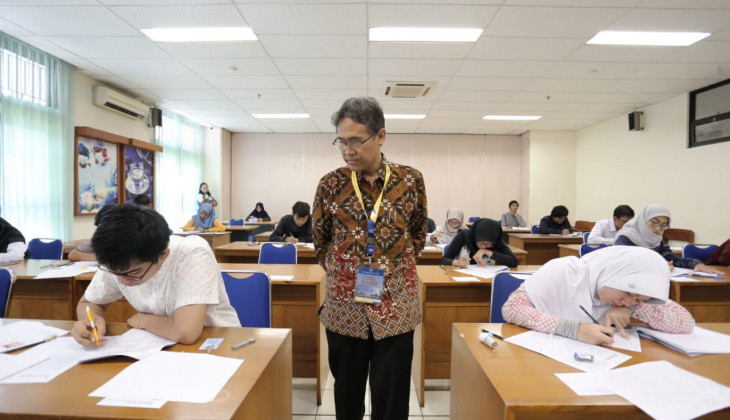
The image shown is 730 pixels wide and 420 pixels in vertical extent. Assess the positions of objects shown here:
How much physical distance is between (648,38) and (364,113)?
4.28 m

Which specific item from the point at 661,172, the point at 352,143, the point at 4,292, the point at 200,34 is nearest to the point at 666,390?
the point at 352,143

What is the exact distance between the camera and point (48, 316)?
2.71 metres

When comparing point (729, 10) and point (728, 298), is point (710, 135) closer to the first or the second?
point (729, 10)

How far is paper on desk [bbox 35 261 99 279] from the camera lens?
2.54m

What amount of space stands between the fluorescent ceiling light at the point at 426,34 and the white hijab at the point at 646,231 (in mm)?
2452

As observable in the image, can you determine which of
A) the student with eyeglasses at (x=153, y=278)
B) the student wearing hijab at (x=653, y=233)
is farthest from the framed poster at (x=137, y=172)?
the student wearing hijab at (x=653, y=233)

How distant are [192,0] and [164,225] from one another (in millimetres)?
2765

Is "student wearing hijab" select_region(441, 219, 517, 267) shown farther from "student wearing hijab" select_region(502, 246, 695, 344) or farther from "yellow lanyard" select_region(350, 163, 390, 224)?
"yellow lanyard" select_region(350, 163, 390, 224)

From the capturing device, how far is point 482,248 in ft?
10.3

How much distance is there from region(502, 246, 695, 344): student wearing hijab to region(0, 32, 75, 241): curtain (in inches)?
211

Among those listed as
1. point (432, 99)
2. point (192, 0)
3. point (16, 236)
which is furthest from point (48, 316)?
point (432, 99)

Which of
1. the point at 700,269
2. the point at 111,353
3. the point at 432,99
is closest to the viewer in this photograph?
the point at 111,353

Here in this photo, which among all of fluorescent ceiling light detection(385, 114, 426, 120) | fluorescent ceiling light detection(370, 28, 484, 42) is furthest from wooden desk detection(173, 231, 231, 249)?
fluorescent ceiling light detection(370, 28, 484, 42)

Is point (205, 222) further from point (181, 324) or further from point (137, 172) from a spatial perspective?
point (181, 324)
